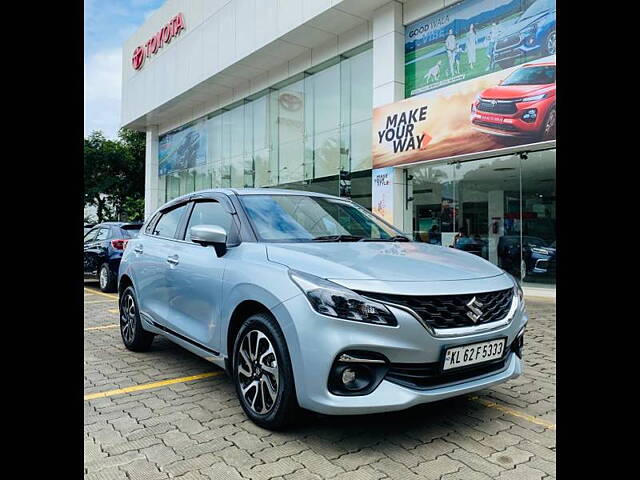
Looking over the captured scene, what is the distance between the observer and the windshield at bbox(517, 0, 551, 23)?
1033 cm

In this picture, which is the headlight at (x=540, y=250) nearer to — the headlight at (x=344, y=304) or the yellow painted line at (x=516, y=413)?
the yellow painted line at (x=516, y=413)

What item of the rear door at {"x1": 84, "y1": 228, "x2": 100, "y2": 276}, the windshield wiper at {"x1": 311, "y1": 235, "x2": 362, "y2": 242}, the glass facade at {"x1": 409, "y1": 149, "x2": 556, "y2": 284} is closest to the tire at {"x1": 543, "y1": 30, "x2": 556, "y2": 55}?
the glass facade at {"x1": 409, "y1": 149, "x2": 556, "y2": 284}

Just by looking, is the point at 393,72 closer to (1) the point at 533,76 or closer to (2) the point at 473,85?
(2) the point at 473,85

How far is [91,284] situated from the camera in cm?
1302

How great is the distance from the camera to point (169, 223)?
4957mm

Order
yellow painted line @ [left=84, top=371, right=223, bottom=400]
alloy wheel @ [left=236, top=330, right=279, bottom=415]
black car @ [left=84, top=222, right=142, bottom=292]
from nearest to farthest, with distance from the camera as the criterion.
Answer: alloy wheel @ [left=236, top=330, right=279, bottom=415]
yellow painted line @ [left=84, top=371, right=223, bottom=400]
black car @ [left=84, top=222, right=142, bottom=292]

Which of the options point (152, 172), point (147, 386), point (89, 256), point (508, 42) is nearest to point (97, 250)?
point (89, 256)

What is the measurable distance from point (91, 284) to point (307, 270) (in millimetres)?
11683

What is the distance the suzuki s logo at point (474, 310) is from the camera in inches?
115

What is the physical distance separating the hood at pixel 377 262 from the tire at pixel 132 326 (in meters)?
2.43

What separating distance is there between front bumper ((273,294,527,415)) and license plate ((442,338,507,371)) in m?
0.05

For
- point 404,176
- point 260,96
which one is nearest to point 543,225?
point 404,176

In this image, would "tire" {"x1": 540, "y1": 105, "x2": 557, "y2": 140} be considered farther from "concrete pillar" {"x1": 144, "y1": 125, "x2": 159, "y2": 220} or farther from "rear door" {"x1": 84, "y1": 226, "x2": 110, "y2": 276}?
"concrete pillar" {"x1": 144, "y1": 125, "x2": 159, "y2": 220}
